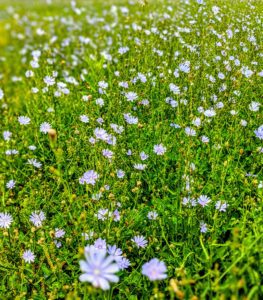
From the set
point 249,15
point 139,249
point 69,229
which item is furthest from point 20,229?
point 249,15

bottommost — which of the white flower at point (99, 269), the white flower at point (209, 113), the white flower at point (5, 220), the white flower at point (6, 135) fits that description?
the white flower at point (99, 269)

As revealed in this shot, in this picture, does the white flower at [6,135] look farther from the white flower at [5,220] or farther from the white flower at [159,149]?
the white flower at [159,149]

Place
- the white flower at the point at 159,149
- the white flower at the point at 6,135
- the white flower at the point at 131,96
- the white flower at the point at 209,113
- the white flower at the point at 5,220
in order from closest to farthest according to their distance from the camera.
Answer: the white flower at the point at 5,220 → the white flower at the point at 159,149 → the white flower at the point at 209,113 → the white flower at the point at 131,96 → the white flower at the point at 6,135

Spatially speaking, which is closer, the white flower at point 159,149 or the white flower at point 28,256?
the white flower at point 28,256

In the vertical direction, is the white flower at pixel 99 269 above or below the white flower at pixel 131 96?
below

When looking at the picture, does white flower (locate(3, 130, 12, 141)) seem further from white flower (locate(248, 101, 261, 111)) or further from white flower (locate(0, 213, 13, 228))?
white flower (locate(248, 101, 261, 111))

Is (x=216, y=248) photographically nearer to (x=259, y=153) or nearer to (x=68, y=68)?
(x=259, y=153)

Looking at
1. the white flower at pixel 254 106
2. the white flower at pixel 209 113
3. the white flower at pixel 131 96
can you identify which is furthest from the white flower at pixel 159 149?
the white flower at pixel 254 106

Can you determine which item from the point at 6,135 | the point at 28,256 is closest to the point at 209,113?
the point at 28,256

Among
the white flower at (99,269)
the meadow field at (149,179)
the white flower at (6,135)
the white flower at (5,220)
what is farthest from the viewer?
the white flower at (6,135)

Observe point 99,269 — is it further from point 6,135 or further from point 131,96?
point 6,135

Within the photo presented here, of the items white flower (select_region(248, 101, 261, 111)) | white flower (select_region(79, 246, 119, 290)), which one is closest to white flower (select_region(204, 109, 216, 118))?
white flower (select_region(248, 101, 261, 111))
